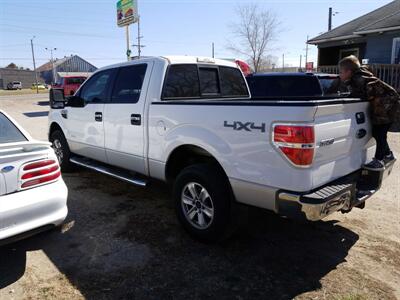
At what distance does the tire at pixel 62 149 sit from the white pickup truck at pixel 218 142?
767 millimetres

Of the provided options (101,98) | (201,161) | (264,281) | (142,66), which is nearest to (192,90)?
(142,66)

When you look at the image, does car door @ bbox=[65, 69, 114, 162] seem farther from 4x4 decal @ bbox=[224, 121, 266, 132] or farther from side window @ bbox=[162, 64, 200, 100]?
4x4 decal @ bbox=[224, 121, 266, 132]

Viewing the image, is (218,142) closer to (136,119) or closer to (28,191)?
(136,119)

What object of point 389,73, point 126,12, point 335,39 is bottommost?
point 389,73

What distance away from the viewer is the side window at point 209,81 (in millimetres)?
4848

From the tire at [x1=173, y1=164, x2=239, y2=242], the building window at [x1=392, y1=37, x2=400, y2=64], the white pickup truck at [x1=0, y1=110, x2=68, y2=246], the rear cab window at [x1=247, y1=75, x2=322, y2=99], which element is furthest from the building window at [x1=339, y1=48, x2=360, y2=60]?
the white pickup truck at [x1=0, y1=110, x2=68, y2=246]

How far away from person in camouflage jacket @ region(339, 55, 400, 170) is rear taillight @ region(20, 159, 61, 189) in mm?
3125

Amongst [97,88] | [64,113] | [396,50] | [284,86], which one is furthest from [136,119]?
[396,50]

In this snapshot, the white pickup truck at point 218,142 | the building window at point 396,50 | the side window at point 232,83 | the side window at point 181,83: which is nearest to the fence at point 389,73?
the building window at point 396,50

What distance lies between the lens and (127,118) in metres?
4.64

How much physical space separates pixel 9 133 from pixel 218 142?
84.1 inches

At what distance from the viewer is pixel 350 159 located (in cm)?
350

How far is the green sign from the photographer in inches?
833

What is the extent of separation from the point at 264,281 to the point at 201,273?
1.86 feet
